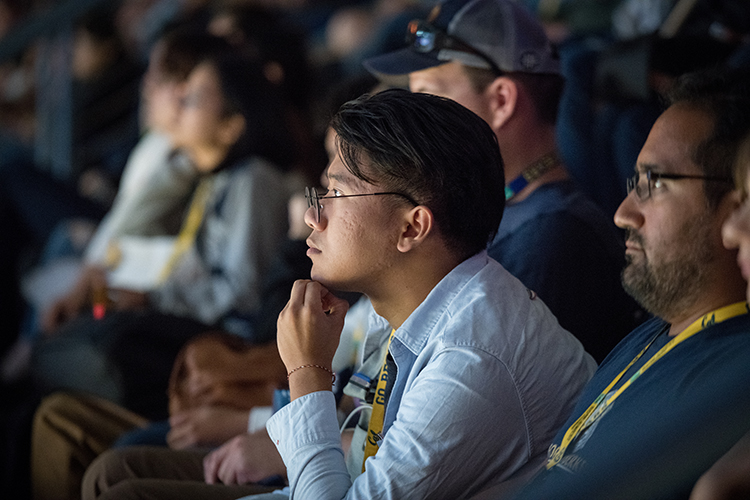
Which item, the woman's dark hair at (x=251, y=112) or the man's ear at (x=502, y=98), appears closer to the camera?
the man's ear at (x=502, y=98)

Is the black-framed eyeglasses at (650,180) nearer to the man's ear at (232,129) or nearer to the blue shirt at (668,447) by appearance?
the blue shirt at (668,447)

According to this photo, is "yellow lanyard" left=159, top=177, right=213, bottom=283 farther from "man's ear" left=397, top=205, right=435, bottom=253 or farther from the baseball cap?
"man's ear" left=397, top=205, right=435, bottom=253

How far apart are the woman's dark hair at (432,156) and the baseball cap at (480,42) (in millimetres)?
495

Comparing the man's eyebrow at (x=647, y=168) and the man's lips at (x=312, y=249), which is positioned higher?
the man's eyebrow at (x=647, y=168)

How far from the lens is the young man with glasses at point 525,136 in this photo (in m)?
1.39

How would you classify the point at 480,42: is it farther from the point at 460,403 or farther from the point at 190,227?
the point at 190,227

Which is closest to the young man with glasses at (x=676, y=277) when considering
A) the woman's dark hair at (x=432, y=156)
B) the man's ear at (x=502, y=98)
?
the woman's dark hair at (x=432, y=156)

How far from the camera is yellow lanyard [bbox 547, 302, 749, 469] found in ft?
3.05

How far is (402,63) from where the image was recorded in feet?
5.41

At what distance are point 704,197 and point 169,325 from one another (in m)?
1.72

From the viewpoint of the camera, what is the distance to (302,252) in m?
2.04

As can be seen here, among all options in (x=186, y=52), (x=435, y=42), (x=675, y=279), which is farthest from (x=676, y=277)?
(x=186, y=52)

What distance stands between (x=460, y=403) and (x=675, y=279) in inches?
12.7

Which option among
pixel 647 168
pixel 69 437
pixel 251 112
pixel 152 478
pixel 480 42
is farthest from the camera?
pixel 251 112
